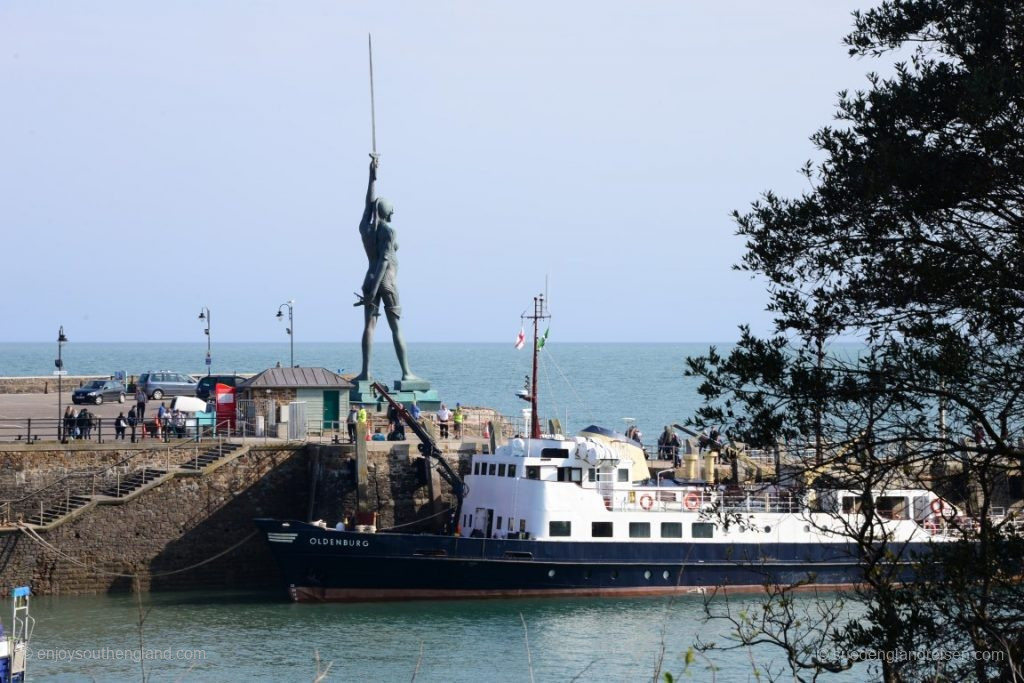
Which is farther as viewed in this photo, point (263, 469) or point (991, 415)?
point (263, 469)

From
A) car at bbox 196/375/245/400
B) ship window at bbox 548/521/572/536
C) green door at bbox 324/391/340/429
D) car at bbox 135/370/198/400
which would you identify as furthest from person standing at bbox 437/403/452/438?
car at bbox 135/370/198/400

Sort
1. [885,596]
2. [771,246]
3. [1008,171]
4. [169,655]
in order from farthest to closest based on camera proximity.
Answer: [169,655] → [771,246] → [1008,171] → [885,596]

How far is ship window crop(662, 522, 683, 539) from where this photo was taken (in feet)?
117

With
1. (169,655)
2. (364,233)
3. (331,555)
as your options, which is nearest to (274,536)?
(331,555)

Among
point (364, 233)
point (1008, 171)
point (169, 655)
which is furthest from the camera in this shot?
point (364, 233)

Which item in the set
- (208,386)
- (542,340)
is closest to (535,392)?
(542,340)

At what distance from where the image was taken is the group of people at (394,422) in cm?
3762

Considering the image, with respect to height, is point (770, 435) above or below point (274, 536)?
above

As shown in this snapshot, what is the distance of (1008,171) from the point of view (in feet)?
43.9

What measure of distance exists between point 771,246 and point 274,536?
21860mm

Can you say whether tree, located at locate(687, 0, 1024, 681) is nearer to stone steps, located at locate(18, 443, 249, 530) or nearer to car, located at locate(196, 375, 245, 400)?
stone steps, located at locate(18, 443, 249, 530)

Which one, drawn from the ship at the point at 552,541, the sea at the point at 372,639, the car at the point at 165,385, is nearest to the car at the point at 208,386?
the car at the point at 165,385

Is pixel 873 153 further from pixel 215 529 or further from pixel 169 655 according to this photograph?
pixel 215 529

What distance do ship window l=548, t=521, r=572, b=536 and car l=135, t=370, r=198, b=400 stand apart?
2704cm
